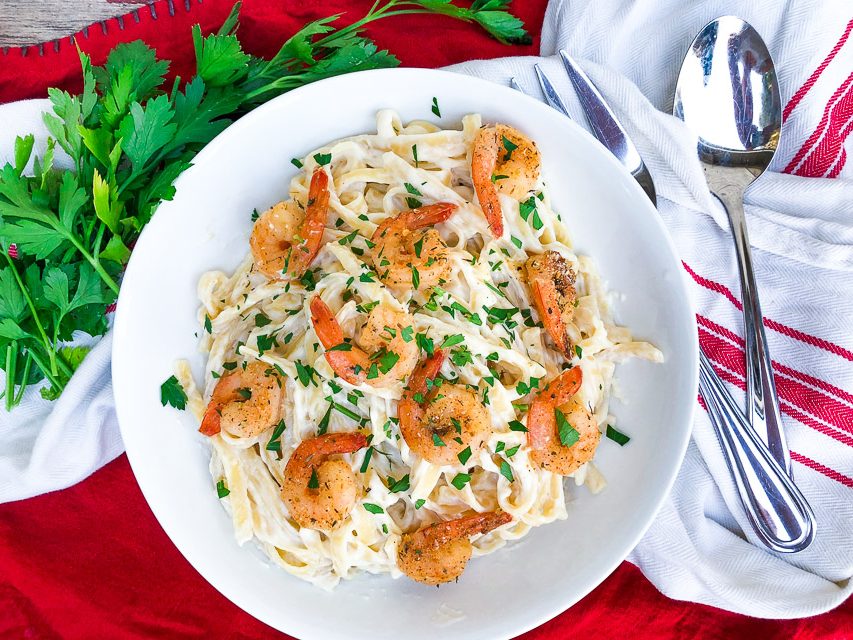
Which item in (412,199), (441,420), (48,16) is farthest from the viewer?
(48,16)

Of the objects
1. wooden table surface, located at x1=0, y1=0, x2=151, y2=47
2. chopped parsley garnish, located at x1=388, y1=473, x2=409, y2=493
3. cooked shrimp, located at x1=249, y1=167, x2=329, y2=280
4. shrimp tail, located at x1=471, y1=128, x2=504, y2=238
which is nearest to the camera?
shrimp tail, located at x1=471, y1=128, x2=504, y2=238

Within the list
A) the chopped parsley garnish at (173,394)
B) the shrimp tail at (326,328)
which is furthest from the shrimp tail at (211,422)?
the shrimp tail at (326,328)

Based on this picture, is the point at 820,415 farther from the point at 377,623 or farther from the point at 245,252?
the point at 245,252

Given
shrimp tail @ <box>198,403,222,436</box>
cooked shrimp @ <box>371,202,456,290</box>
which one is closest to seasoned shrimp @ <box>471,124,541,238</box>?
cooked shrimp @ <box>371,202,456,290</box>

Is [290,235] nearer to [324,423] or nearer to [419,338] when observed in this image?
[419,338]

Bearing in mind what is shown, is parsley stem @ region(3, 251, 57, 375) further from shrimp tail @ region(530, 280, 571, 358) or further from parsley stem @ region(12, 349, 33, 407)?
shrimp tail @ region(530, 280, 571, 358)

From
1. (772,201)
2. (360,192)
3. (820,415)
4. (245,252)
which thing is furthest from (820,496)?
(245,252)

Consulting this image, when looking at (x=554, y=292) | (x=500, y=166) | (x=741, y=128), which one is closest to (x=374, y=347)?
(x=554, y=292)
